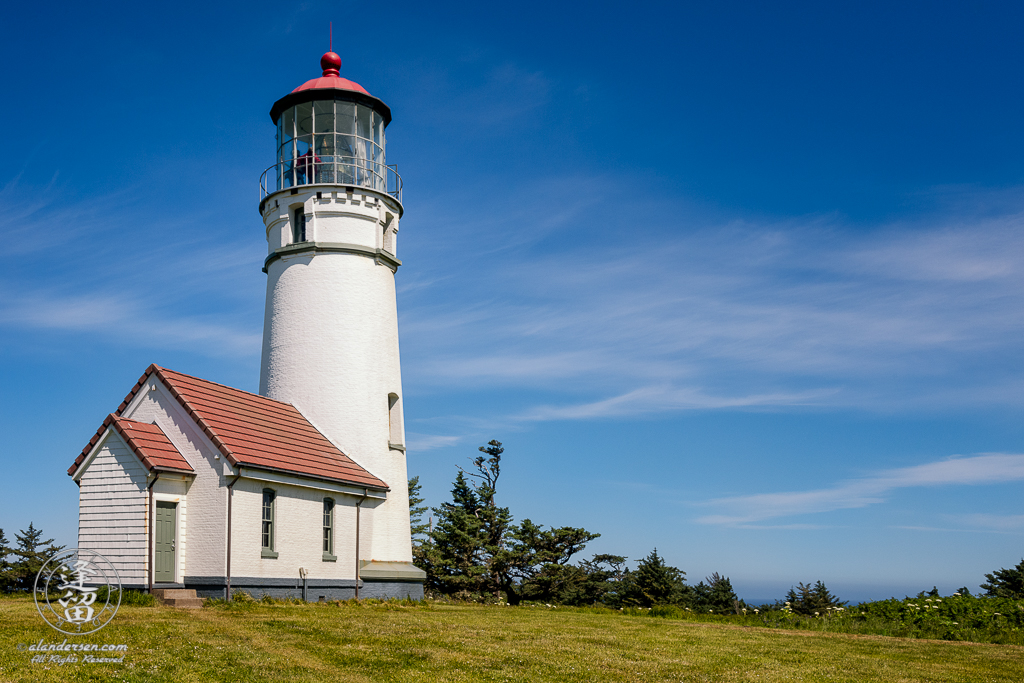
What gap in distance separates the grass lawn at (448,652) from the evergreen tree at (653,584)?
1196cm

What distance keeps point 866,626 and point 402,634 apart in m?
12.1

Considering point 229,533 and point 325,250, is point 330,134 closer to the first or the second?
point 325,250

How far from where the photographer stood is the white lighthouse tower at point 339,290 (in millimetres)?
25062

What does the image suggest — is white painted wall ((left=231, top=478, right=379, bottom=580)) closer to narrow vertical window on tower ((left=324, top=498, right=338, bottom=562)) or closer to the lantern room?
narrow vertical window on tower ((left=324, top=498, right=338, bottom=562))

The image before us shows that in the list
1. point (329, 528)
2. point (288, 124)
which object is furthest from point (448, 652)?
point (288, 124)

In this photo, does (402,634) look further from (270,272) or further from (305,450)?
(270,272)

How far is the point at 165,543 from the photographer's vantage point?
63.5 ft

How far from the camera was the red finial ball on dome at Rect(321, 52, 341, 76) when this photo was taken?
88.6 feet

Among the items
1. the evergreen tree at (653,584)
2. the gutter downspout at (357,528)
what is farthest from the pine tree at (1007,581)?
the gutter downspout at (357,528)

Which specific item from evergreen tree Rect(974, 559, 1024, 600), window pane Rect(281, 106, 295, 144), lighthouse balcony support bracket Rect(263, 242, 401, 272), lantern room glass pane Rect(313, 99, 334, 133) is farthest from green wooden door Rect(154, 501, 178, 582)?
evergreen tree Rect(974, 559, 1024, 600)

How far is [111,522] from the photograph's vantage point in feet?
63.3

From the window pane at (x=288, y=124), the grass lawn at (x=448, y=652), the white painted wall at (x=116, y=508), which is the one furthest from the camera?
the window pane at (x=288, y=124)

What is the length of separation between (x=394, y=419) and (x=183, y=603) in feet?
32.0

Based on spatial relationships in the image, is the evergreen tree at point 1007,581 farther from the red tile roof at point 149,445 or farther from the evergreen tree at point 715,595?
the red tile roof at point 149,445
